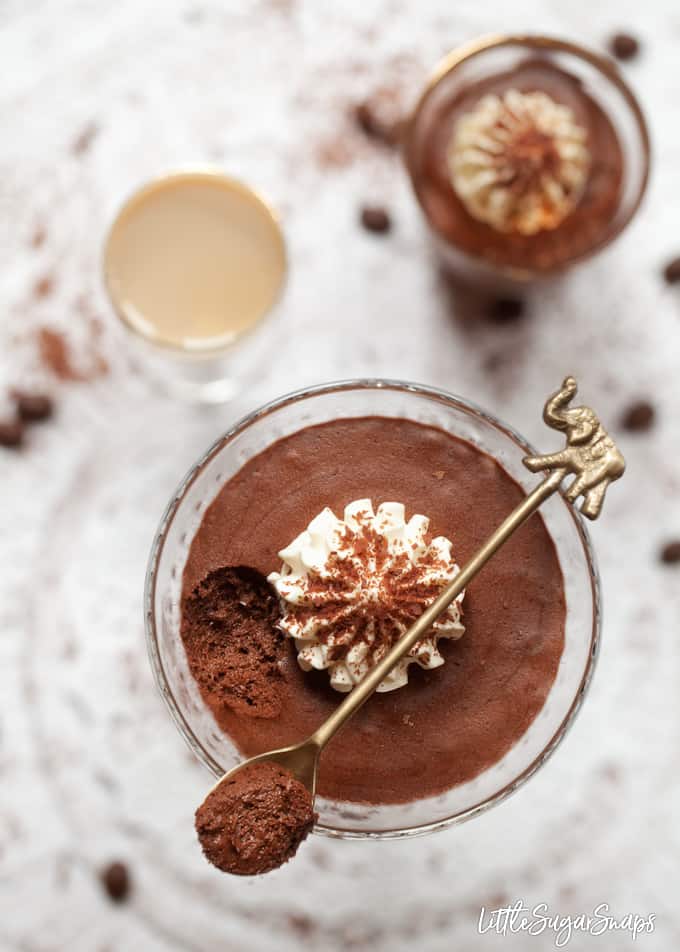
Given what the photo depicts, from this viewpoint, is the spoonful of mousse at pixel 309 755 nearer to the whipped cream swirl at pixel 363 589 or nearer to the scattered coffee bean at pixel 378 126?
the whipped cream swirl at pixel 363 589

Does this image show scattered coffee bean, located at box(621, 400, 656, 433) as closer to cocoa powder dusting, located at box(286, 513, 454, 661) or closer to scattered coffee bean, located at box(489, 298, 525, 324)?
scattered coffee bean, located at box(489, 298, 525, 324)

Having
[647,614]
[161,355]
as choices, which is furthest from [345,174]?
[647,614]

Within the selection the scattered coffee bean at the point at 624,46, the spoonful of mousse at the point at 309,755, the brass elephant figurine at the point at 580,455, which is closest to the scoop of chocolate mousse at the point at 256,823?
the spoonful of mousse at the point at 309,755

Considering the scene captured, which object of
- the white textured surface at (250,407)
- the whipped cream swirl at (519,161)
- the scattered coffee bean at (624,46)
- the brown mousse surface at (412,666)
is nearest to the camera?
the brown mousse surface at (412,666)

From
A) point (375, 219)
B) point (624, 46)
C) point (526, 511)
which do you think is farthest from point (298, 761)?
point (624, 46)

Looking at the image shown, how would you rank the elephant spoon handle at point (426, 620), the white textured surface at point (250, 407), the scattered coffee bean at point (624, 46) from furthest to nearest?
the scattered coffee bean at point (624, 46) → the white textured surface at point (250, 407) → the elephant spoon handle at point (426, 620)

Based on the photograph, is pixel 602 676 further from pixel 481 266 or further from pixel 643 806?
pixel 481 266
